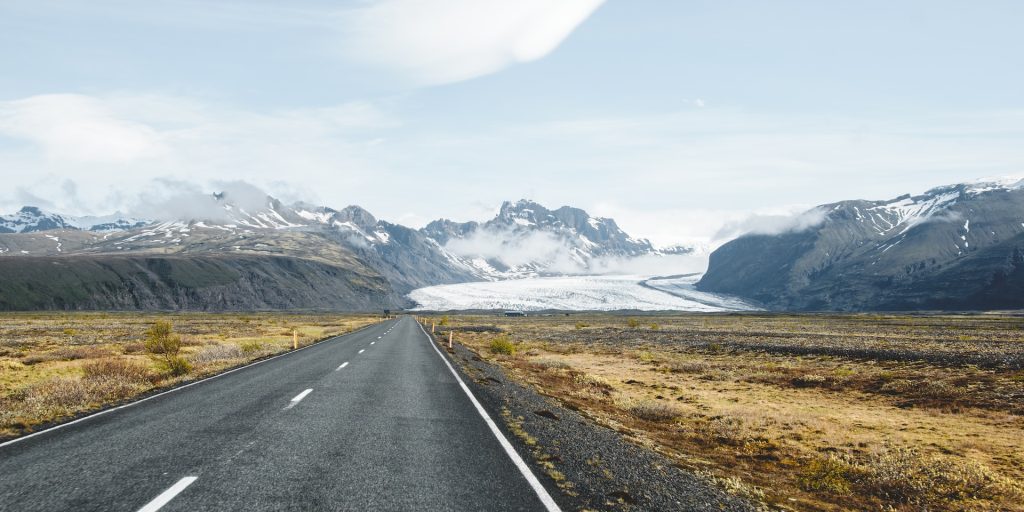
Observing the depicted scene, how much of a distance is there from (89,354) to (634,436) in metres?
31.0

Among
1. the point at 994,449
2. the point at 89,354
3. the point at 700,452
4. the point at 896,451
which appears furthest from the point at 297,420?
the point at 89,354

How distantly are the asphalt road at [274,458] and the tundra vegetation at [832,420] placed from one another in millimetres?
3891

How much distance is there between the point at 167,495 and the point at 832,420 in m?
17.3

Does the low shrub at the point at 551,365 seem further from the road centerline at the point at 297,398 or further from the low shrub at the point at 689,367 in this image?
the road centerline at the point at 297,398

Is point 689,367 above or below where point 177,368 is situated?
below

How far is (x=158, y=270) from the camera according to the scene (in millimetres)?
160500

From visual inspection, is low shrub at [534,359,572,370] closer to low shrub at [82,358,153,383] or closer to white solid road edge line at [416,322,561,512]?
white solid road edge line at [416,322,561,512]

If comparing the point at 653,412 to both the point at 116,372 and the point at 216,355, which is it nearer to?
the point at 116,372

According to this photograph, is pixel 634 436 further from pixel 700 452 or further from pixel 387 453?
pixel 387 453

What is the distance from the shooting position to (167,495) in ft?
20.3

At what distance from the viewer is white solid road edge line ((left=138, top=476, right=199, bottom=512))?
19.0 feet

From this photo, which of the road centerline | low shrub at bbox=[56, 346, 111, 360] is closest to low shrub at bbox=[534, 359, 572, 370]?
the road centerline

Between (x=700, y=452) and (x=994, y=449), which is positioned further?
(x=994, y=449)

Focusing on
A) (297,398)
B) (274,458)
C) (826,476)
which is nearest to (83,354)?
(297,398)
